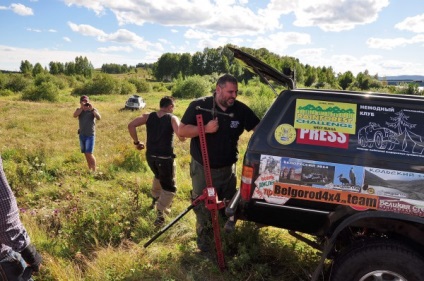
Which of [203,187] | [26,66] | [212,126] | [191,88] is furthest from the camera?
[26,66]

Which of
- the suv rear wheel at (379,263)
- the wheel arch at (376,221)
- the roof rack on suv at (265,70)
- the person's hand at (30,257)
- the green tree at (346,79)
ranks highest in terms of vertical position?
the green tree at (346,79)

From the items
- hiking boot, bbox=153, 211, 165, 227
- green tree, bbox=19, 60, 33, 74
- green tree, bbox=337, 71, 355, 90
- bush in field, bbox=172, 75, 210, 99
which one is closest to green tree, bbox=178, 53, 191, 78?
green tree, bbox=19, 60, 33, 74

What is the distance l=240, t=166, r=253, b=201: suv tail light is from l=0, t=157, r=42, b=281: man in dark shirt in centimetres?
180

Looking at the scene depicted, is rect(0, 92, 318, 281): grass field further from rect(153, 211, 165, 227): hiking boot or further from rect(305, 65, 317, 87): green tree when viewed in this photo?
rect(305, 65, 317, 87): green tree

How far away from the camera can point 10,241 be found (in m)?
2.58

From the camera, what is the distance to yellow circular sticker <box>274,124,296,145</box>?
→ 9.37 feet

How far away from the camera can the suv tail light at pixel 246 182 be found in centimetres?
291

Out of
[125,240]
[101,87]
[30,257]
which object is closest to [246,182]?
[30,257]

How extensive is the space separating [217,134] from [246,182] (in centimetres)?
105

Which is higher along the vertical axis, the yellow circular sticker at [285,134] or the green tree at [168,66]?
the green tree at [168,66]

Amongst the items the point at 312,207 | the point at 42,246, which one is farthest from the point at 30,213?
the point at 312,207

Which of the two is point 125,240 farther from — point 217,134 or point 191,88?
point 191,88

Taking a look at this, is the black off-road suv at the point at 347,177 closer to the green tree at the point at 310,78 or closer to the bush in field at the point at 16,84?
the bush in field at the point at 16,84

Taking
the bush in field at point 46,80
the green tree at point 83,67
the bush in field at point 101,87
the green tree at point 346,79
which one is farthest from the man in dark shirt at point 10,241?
the green tree at point 83,67
